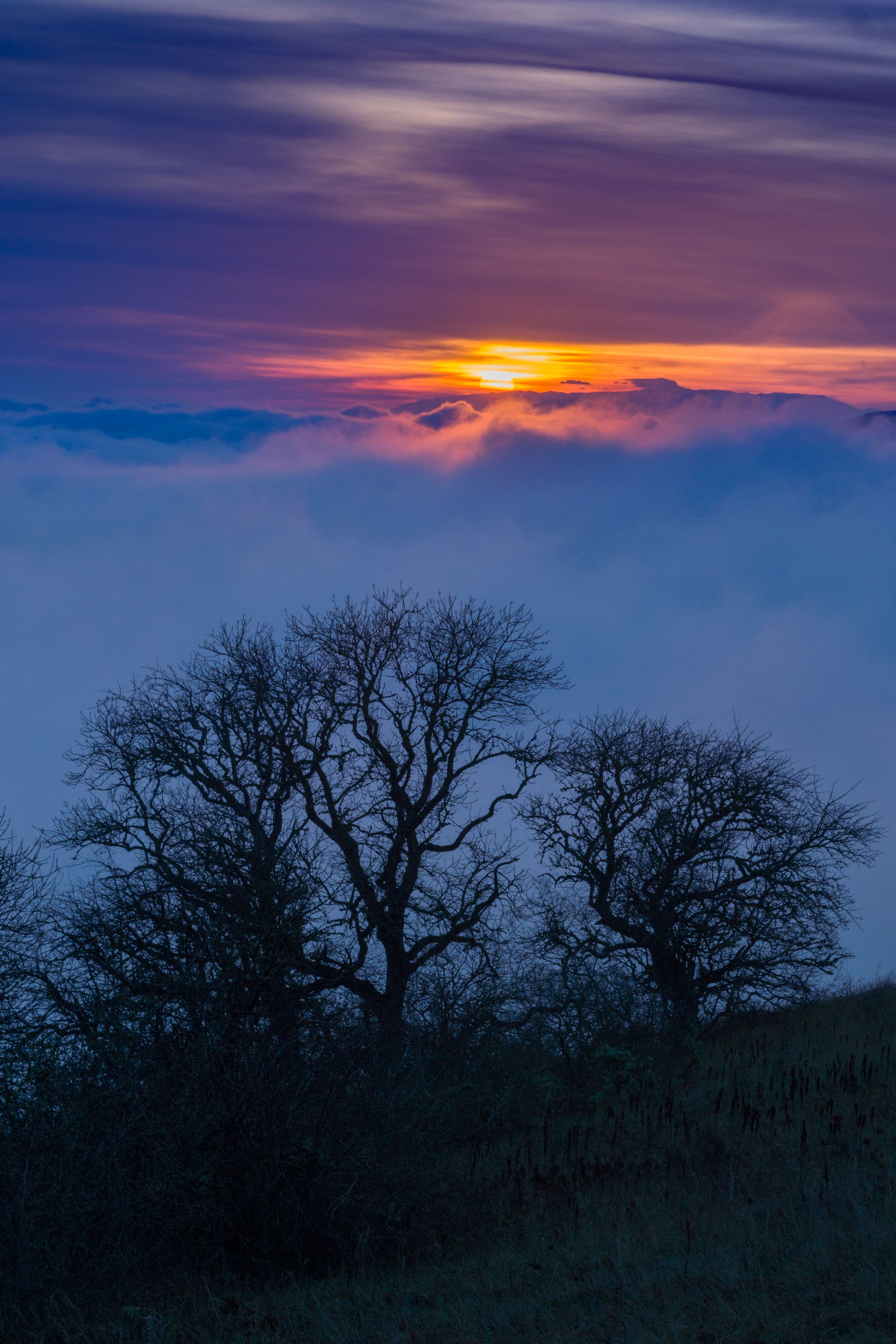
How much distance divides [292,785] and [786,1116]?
13001 millimetres

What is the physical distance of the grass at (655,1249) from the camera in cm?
741

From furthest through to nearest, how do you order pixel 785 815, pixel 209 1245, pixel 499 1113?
1. pixel 785 815
2. pixel 499 1113
3. pixel 209 1245

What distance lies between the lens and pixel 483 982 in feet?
66.5

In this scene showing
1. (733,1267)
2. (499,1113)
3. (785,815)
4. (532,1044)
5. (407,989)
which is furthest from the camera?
(785,815)

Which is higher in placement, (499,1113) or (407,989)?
(407,989)

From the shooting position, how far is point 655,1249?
348 inches

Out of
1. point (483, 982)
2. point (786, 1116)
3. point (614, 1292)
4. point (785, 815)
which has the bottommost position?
point (614, 1292)

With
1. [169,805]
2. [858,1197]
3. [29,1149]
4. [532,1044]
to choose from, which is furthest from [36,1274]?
[169,805]

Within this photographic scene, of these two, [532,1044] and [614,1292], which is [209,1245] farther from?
[532,1044]

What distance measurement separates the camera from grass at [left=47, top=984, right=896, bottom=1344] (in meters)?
7.41

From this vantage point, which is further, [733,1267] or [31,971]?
[31,971]

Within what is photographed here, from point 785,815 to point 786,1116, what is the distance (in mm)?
13008

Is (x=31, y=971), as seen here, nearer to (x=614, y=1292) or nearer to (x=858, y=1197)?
(x=614, y=1292)

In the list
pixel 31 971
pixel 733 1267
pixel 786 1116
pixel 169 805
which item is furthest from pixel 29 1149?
pixel 169 805
